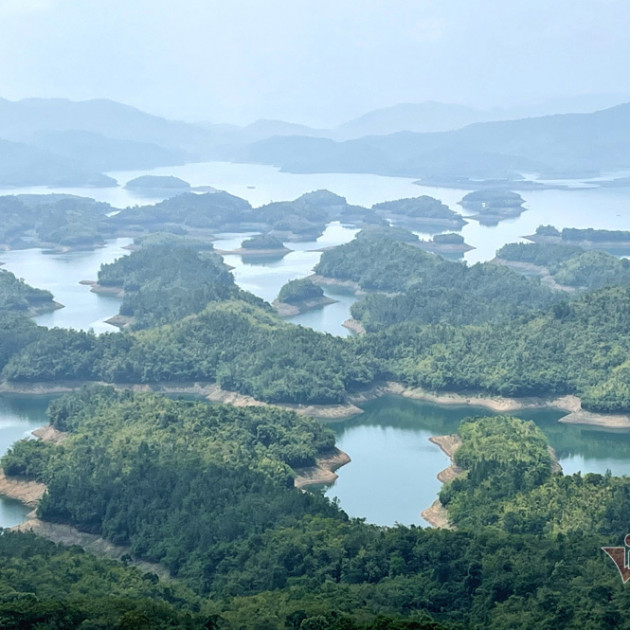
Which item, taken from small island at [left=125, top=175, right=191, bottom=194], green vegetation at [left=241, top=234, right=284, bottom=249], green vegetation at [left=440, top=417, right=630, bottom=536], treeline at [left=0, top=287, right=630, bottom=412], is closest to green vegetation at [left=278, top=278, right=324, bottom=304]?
treeline at [left=0, top=287, right=630, bottom=412]

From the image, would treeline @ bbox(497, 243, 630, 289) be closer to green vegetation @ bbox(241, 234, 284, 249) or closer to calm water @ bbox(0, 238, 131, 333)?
green vegetation @ bbox(241, 234, 284, 249)

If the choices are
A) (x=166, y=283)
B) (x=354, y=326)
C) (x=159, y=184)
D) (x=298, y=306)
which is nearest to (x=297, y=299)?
(x=298, y=306)

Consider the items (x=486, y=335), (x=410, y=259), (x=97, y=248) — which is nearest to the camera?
(x=486, y=335)

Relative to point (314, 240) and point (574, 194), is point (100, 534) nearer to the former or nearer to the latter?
point (314, 240)

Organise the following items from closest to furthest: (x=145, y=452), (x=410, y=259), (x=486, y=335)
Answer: (x=145, y=452) → (x=486, y=335) → (x=410, y=259)

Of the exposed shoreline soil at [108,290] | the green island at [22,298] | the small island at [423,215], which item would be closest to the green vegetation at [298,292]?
the exposed shoreline soil at [108,290]

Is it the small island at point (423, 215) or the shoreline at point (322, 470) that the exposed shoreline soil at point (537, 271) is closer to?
the small island at point (423, 215)

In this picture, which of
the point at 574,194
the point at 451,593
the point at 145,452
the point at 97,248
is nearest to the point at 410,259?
the point at 97,248

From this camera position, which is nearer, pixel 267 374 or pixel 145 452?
pixel 145 452

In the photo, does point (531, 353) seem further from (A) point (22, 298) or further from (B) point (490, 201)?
(B) point (490, 201)
